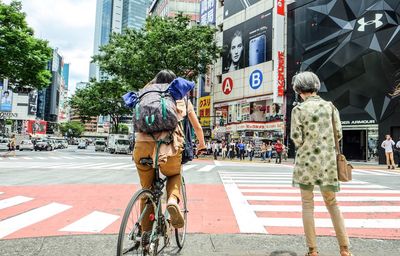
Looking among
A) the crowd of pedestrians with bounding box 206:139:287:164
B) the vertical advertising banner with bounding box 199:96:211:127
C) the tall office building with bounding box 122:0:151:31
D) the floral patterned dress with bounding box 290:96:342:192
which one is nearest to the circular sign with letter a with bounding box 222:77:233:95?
the vertical advertising banner with bounding box 199:96:211:127

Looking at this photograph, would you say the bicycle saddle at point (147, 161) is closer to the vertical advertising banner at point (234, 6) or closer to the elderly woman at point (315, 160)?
the elderly woman at point (315, 160)

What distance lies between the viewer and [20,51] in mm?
24844

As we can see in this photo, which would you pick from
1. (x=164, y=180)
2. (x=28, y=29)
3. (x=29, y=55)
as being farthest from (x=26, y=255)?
(x=28, y=29)

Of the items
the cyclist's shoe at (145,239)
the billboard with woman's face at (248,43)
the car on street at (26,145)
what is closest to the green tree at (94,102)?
the car on street at (26,145)

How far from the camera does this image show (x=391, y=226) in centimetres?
533

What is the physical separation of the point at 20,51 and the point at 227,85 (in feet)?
73.4

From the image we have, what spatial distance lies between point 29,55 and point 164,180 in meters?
25.0

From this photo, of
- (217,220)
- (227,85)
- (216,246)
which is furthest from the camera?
(227,85)

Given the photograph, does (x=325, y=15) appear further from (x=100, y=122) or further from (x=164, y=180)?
(x=100, y=122)

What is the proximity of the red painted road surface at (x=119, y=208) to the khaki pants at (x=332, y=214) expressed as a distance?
1.39 m

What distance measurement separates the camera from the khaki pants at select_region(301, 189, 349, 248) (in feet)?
11.6

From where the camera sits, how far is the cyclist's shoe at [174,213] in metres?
3.20

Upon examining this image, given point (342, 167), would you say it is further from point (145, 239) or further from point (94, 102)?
point (94, 102)

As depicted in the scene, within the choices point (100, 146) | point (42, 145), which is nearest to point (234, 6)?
point (100, 146)
